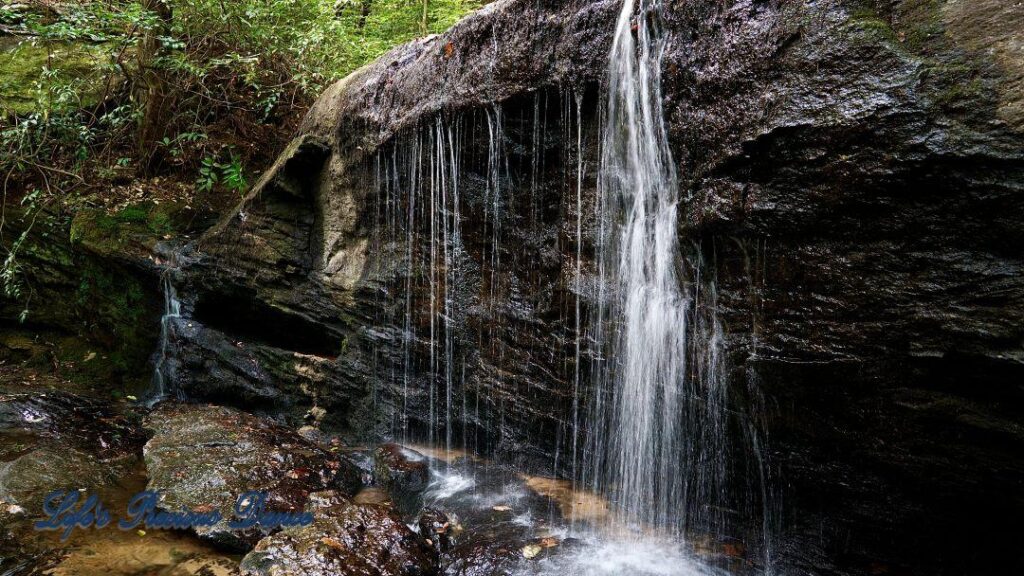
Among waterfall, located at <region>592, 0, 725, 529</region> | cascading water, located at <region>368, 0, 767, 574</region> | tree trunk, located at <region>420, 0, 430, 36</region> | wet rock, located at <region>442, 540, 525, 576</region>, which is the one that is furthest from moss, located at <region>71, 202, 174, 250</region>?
waterfall, located at <region>592, 0, 725, 529</region>

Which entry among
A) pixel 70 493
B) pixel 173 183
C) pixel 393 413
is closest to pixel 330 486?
pixel 393 413

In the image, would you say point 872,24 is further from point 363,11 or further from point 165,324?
point 363,11

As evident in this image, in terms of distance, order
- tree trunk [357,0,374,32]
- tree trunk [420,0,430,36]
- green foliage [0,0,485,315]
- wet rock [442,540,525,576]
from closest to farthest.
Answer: wet rock [442,540,525,576] < green foliage [0,0,485,315] < tree trunk [420,0,430,36] < tree trunk [357,0,374,32]

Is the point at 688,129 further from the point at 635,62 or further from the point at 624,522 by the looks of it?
the point at 624,522

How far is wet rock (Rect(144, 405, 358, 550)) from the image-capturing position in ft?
14.3

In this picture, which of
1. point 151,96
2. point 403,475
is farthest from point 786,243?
point 151,96

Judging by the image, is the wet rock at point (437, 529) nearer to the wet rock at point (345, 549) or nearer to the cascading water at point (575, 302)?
the wet rock at point (345, 549)

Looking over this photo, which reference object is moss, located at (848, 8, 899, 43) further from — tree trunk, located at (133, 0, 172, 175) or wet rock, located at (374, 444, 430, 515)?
tree trunk, located at (133, 0, 172, 175)

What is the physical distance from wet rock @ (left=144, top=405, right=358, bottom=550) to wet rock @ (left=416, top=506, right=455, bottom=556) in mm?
974

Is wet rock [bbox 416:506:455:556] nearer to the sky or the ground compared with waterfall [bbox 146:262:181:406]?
nearer to the ground

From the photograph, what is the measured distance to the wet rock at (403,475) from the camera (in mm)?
5177

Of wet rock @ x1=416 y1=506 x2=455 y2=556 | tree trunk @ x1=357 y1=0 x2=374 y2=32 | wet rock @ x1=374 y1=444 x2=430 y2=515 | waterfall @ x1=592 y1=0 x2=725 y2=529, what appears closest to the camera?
waterfall @ x1=592 y1=0 x2=725 y2=529
